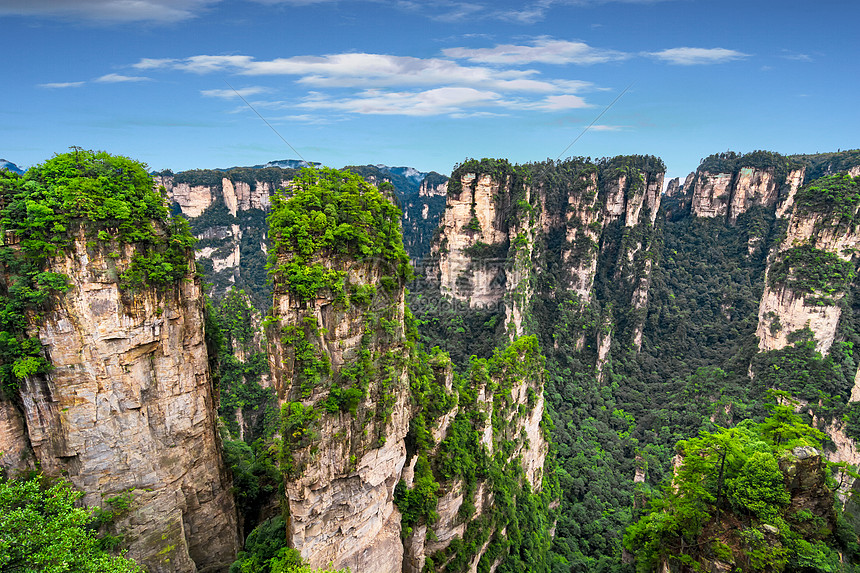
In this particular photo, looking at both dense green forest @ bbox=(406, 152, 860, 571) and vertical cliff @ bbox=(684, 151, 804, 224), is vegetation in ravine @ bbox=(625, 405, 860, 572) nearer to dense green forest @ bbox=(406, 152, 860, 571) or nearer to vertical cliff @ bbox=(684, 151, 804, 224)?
dense green forest @ bbox=(406, 152, 860, 571)

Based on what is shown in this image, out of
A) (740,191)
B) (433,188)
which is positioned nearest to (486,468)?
(740,191)

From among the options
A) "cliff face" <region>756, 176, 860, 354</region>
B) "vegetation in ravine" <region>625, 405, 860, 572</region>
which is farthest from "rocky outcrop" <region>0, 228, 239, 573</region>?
"cliff face" <region>756, 176, 860, 354</region>

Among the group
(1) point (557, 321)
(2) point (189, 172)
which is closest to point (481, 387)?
(1) point (557, 321)

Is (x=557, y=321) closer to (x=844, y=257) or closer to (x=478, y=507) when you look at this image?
(x=844, y=257)

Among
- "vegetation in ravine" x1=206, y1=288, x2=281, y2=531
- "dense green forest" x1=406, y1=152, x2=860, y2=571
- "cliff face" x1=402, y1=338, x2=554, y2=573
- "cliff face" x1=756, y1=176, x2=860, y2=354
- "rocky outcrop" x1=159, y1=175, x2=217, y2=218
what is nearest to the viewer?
"vegetation in ravine" x1=206, y1=288, x2=281, y2=531

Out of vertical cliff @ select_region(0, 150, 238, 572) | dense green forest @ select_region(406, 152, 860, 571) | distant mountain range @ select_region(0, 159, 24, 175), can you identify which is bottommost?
dense green forest @ select_region(406, 152, 860, 571)

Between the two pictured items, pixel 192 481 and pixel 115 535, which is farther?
pixel 192 481

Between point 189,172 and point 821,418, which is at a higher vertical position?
point 189,172

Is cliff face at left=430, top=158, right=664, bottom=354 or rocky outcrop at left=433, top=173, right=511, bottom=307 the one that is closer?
cliff face at left=430, top=158, right=664, bottom=354
